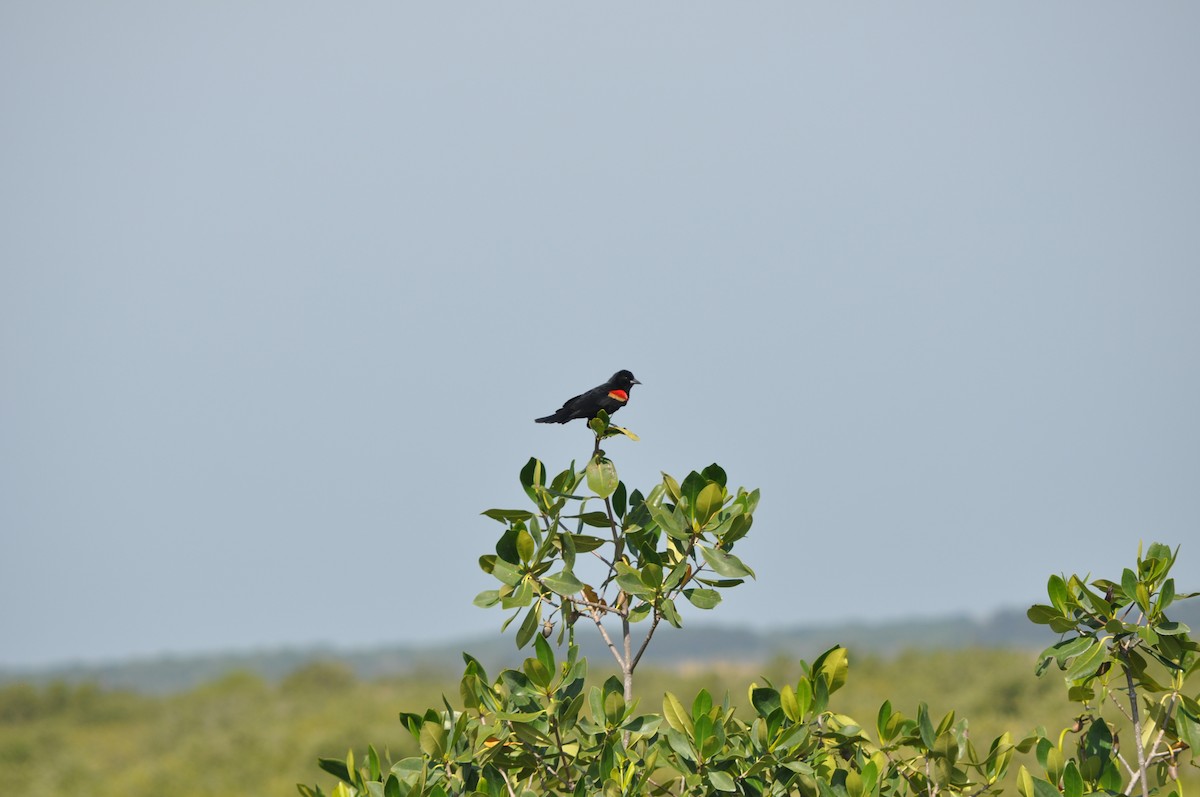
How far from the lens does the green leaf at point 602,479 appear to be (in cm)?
393

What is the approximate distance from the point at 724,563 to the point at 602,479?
45 cm

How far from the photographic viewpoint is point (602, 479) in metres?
3.95

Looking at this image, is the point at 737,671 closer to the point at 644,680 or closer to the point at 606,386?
the point at 644,680

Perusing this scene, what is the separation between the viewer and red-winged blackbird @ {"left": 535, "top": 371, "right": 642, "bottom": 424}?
671 centimetres

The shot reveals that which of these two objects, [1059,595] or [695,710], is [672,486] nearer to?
[695,710]

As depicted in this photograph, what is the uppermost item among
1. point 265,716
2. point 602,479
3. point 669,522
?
point 602,479

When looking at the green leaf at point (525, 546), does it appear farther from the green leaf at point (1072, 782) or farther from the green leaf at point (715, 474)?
the green leaf at point (1072, 782)

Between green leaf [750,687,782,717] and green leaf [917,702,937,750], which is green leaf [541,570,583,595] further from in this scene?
green leaf [917,702,937,750]

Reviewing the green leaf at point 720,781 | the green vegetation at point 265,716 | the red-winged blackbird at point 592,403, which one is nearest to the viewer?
the green leaf at point 720,781

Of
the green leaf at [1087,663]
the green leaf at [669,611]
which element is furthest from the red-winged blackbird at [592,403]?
the green leaf at [1087,663]

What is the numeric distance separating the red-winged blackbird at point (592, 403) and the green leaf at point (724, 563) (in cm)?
278

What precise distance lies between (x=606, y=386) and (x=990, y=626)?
485ft

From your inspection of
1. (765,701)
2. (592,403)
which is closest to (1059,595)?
(765,701)

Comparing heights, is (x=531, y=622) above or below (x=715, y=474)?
below
